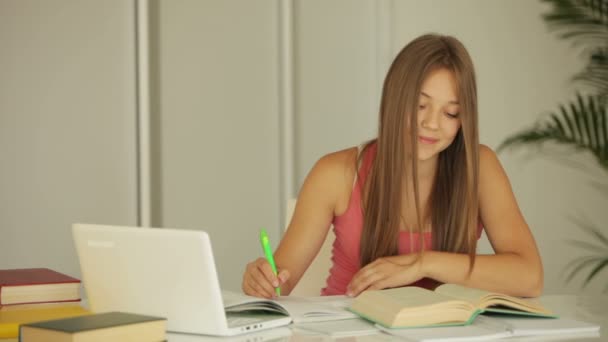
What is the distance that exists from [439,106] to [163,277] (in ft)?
2.91

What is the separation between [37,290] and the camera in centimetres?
155

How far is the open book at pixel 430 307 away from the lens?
1.41 metres

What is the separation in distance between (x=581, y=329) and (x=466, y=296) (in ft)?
0.64

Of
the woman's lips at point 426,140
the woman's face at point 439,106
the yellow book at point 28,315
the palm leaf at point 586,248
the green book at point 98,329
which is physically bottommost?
the palm leaf at point 586,248

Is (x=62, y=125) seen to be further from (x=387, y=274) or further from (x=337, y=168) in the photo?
(x=387, y=274)

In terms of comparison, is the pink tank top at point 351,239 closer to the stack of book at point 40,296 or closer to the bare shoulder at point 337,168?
the bare shoulder at point 337,168

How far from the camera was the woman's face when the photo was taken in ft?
6.55

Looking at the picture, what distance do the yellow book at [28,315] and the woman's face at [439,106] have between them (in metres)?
0.90

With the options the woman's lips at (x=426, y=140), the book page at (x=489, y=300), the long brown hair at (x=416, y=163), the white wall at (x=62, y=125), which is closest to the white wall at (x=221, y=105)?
the white wall at (x=62, y=125)

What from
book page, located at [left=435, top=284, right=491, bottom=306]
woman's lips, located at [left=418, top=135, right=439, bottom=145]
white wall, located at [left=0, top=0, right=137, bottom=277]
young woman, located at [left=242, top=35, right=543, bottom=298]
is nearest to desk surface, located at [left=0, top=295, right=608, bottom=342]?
book page, located at [left=435, top=284, right=491, bottom=306]

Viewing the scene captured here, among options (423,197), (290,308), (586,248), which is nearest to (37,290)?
(290,308)

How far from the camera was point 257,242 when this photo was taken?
3.78 m

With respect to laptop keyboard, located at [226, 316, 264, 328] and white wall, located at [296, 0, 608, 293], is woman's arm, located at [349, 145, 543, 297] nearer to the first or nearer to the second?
laptop keyboard, located at [226, 316, 264, 328]

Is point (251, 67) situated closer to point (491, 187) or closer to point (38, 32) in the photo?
point (38, 32)
